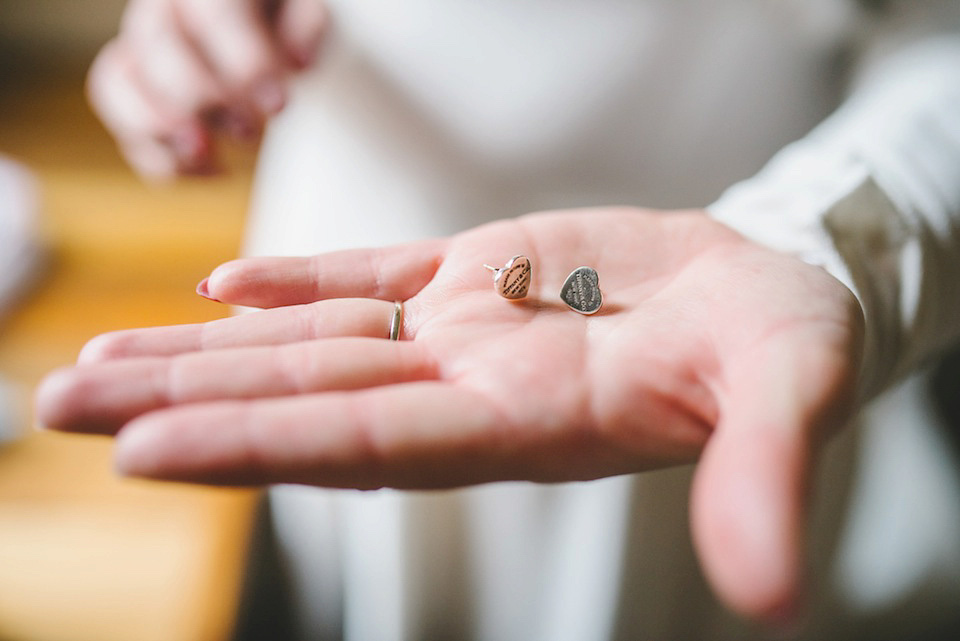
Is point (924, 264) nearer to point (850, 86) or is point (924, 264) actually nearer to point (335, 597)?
point (850, 86)

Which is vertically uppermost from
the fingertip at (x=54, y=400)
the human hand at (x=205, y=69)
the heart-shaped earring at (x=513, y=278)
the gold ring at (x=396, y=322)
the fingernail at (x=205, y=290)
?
the human hand at (x=205, y=69)

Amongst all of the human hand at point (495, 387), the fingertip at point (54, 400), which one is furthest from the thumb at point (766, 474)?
the fingertip at point (54, 400)

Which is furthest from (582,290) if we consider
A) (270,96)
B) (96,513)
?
(96,513)

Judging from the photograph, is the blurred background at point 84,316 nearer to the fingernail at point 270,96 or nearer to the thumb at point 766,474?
the fingernail at point 270,96

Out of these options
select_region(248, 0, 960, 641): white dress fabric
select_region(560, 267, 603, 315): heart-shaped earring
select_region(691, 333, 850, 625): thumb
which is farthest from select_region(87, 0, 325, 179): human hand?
select_region(691, 333, 850, 625): thumb

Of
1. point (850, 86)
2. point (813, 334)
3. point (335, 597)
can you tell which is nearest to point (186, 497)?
point (335, 597)

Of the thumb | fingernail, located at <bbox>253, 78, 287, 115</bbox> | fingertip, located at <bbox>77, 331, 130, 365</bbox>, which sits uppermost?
fingernail, located at <bbox>253, 78, 287, 115</bbox>

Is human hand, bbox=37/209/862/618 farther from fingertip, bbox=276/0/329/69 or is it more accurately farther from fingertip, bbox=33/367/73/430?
fingertip, bbox=276/0/329/69

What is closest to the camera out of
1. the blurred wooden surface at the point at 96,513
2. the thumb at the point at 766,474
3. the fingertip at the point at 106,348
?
the thumb at the point at 766,474
